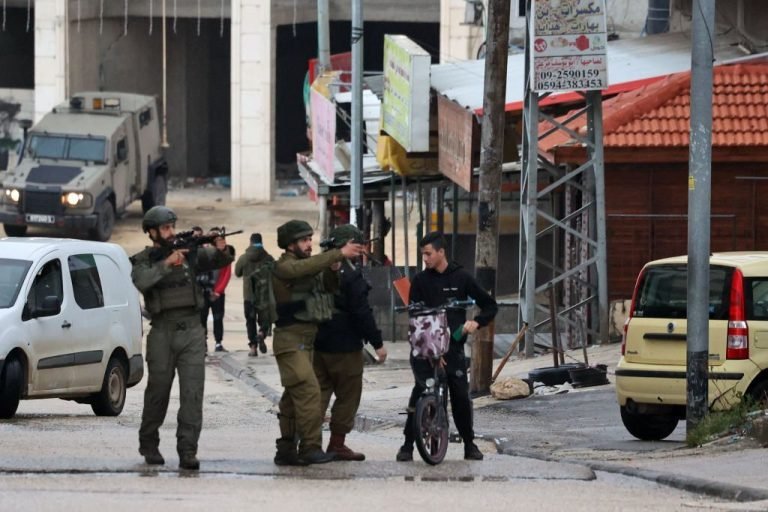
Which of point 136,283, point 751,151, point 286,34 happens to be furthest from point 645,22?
point 286,34

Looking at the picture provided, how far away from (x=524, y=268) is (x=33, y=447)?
8903mm

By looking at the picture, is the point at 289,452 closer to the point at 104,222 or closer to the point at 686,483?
the point at 686,483

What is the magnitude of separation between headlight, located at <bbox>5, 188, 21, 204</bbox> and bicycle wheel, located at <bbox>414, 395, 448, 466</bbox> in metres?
24.4

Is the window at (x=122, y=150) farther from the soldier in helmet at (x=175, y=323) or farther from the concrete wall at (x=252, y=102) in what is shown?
the soldier in helmet at (x=175, y=323)

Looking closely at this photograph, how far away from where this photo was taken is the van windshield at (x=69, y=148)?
34.9m

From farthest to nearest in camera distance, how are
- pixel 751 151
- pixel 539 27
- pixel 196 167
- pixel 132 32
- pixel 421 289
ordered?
pixel 196 167 → pixel 132 32 → pixel 751 151 → pixel 539 27 → pixel 421 289

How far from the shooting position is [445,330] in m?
10.6

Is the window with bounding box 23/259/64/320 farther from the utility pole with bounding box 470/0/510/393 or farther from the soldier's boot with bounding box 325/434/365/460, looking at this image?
the utility pole with bounding box 470/0/510/393

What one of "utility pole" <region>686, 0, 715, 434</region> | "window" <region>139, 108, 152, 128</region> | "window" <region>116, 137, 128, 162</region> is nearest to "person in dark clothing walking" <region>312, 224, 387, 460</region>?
"utility pole" <region>686, 0, 715, 434</region>

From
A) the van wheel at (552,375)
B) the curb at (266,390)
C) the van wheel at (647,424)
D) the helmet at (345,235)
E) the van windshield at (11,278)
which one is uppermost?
the helmet at (345,235)

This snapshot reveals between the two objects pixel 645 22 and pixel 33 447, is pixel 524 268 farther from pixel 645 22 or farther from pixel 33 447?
pixel 645 22

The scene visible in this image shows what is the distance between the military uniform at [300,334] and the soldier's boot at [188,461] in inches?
23.8

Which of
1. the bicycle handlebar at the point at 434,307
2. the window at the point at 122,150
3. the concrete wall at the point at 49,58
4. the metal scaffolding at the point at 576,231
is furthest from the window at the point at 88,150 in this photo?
the bicycle handlebar at the point at 434,307

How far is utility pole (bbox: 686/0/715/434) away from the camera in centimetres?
1190
